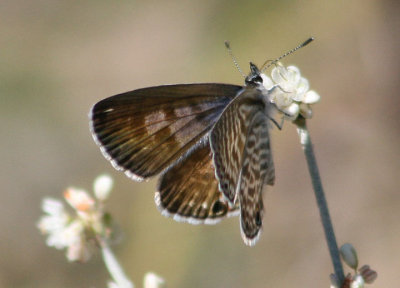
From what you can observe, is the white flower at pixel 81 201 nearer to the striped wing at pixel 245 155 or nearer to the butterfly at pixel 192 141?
the butterfly at pixel 192 141

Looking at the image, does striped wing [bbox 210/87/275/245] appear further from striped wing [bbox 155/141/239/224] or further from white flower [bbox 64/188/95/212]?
white flower [bbox 64/188/95/212]

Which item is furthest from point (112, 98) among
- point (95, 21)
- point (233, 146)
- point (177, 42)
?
point (95, 21)

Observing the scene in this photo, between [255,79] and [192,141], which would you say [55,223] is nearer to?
[192,141]

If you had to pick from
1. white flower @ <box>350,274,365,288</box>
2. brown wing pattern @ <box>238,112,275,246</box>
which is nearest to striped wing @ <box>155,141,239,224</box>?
brown wing pattern @ <box>238,112,275,246</box>

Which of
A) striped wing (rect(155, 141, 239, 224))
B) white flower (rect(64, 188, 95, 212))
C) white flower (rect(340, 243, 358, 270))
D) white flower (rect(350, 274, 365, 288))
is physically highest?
white flower (rect(64, 188, 95, 212))

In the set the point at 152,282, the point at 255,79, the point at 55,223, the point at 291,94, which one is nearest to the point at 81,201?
the point at 55,223

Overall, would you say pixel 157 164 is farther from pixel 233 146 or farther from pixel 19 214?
pixel 19 214
